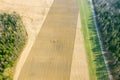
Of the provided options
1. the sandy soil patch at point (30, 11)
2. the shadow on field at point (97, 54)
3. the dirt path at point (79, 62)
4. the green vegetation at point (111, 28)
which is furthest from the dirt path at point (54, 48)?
the green vegetation at point (111, 28)

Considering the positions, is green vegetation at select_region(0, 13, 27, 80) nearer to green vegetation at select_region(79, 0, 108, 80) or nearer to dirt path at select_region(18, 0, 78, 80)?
dirt path at select_region(18, 0, 78, 80)

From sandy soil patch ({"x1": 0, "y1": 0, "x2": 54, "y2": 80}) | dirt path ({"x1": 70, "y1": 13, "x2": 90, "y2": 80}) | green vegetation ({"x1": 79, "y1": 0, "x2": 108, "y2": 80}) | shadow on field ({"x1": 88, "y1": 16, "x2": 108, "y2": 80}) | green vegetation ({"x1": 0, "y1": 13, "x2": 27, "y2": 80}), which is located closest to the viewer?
green vegetation ({"x1": 0, "y1": 13, "x2": 27, "y2": 80})

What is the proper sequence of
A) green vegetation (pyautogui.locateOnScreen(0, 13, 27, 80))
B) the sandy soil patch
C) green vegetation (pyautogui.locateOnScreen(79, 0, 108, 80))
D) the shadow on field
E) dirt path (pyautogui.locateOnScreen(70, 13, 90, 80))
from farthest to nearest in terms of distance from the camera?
1. the sandy soil patch
2. green vegetation (pyautogui.locateOnScreen(79, 0, 108, 80))
3. the shadow on field
4. dirt path (pyautogui.locateOnScreen(70, 13, 90, 80))
5. green vegetation (pyautogui.locateOnScreen(0, 13, 27, 80))

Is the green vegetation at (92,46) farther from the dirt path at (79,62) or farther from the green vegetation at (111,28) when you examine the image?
the green vegetation at (111,28)

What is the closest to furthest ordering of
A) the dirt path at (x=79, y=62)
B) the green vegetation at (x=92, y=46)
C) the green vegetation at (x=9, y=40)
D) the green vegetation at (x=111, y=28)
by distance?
the green vegetation at (x=9, y=40), the dirt path at (x=79, y=62), the green vegetation at (x=92, y=46), the green vegetation at (x=111, y=28)

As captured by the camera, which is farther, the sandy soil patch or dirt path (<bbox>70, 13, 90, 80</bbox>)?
the sandy soil patch

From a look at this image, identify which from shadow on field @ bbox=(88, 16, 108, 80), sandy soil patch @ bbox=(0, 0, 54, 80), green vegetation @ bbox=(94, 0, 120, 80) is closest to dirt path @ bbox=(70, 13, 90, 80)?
shadow on field @ bbox=(88, 16, 108, 80)

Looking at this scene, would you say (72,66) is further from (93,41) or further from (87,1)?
(87,1)

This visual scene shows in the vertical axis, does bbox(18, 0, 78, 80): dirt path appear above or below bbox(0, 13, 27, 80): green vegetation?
below
